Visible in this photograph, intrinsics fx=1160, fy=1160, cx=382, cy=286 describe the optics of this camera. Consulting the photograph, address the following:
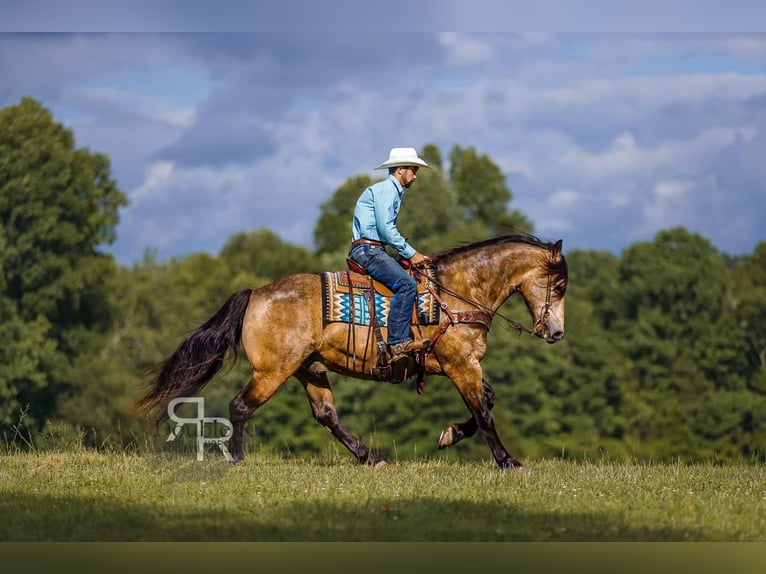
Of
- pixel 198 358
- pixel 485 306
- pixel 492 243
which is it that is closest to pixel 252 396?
pixel 198 358

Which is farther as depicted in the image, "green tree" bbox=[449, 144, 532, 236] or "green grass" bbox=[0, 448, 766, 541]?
"green tree" bbox=[449, 144, 532, 236]

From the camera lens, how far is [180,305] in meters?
51.8

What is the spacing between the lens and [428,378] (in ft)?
143

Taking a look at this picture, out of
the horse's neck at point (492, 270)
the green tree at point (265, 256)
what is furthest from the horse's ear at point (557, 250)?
the green tree at point (265, 256)

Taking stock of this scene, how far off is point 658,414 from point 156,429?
136ft

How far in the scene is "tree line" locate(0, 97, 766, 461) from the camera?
41.8 meters

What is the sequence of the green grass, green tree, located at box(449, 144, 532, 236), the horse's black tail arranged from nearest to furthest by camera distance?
the green grass → the horse's black tail → green tree, located at box(449, 144, 532, 236)

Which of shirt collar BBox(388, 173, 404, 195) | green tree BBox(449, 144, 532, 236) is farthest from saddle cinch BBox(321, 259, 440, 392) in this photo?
green tree BBox(449, 144, 532, 236)

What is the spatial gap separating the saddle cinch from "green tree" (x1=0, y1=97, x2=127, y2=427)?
94.6 feet

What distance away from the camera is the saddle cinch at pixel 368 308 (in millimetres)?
12062

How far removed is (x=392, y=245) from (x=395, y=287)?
440 millimetres

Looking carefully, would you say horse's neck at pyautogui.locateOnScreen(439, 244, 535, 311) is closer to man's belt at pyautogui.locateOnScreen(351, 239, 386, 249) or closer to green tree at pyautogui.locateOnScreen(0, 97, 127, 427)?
man's belt at pyautogui.locateOnScreen(351, 239, 386, 249)

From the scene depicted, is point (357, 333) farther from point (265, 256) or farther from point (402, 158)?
point (265, 256)

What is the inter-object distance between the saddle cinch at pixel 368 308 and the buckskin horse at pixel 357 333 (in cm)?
1
